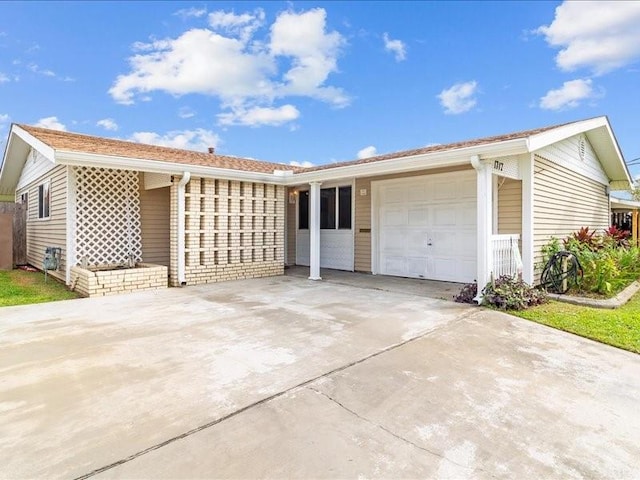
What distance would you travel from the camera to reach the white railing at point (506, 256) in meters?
6.29

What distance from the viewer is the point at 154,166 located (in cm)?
734

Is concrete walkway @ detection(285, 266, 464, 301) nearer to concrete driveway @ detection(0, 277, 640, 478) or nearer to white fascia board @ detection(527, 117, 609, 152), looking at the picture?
concrete driveway @ detection(0, 277, 640, 478)

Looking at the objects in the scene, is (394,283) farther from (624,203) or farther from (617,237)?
(624,203)

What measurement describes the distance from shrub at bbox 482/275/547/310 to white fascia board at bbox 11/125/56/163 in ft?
25.4

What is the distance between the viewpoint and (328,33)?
1202 centimetres

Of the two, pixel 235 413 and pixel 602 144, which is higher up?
pixel 602 144

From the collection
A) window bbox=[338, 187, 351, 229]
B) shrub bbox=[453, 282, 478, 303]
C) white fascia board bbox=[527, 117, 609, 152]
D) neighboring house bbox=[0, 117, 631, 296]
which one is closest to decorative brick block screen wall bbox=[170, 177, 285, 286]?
neighboring house bbox=[0, 117, 631, 296]

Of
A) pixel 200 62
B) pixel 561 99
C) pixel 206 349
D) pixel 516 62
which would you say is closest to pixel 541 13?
pixel 516 62

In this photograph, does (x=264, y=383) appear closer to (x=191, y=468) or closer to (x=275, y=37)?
(x=191, y=468)

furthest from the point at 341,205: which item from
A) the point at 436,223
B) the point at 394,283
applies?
the point at 394,283

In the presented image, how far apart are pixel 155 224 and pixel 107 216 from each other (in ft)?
3.71

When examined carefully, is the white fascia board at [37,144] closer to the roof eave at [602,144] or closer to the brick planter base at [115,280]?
the brick planter base at [115,280]

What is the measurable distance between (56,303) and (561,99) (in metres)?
21.3

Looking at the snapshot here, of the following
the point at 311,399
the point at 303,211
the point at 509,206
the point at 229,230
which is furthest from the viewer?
the point at 303,211
